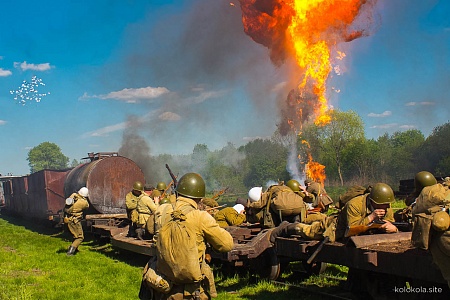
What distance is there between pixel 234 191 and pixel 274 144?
23.8ft

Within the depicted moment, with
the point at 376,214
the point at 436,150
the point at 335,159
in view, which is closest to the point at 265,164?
the point at 335,159

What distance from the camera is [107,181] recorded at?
19.0 m

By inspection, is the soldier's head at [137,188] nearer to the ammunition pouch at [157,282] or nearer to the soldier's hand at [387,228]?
the soldier's hand at [387,228]

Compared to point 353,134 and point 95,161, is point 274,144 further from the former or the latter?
point 95,161

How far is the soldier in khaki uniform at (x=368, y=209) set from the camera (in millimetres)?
6605

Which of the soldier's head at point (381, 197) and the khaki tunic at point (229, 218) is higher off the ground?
the soldier's head at point (381, 197)

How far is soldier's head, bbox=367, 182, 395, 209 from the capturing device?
6576 mm

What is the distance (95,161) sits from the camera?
19.5 metres

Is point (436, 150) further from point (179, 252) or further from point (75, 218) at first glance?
point (179, 252)

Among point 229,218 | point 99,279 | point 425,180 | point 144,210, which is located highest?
point 425,180

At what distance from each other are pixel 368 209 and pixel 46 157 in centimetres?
12315

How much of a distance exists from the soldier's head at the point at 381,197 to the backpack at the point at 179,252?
126 inches

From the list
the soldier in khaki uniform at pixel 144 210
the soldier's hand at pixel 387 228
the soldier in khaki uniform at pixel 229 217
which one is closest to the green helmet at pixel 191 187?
the soldier's hand at pixel 387 228

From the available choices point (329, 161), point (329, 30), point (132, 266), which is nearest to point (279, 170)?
point (329, 161)
